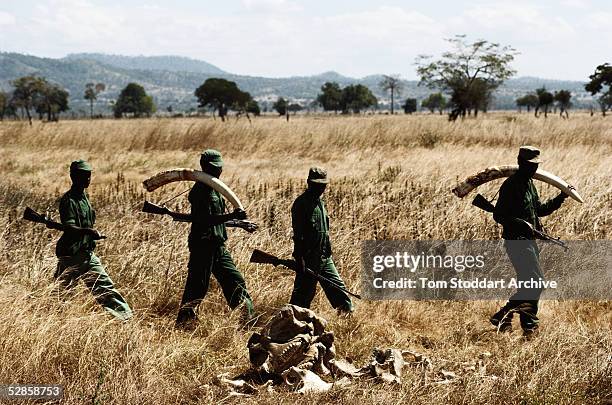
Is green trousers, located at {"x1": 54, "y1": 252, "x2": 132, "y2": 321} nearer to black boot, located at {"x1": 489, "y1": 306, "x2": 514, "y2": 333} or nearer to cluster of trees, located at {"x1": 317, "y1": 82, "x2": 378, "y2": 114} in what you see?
black boot, located at {"x1": 489, "y1": 306, "x2": 514, "y2": 333}

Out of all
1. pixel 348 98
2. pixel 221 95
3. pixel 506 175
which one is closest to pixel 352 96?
pixel 348 98

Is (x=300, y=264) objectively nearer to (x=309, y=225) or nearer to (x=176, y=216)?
(x=309, y=225)

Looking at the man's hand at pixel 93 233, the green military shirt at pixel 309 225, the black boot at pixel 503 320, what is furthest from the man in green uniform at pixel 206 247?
the black boot at pixel 503 320

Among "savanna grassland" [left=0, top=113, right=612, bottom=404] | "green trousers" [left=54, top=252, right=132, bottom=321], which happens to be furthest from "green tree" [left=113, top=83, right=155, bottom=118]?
"green trousers" [left=54, top=252, right=132, bottom=321]

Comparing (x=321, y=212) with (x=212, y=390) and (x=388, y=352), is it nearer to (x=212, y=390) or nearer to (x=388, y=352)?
(x=388, y=352)

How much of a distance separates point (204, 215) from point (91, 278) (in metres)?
1.03

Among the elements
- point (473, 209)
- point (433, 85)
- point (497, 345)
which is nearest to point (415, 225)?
point (473, 209)

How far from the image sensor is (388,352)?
169 inches

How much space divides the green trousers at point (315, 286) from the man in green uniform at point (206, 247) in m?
0.43

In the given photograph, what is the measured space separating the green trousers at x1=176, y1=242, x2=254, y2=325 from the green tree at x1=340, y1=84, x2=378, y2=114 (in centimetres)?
9486

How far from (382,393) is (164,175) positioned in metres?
2.47

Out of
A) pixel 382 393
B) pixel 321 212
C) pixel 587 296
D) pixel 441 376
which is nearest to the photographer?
pixel 382 393

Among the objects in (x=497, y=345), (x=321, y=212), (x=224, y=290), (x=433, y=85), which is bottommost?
(x=497, y=345)

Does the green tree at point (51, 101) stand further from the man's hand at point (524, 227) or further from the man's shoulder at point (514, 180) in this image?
the man's hand at point (524, 227)
